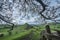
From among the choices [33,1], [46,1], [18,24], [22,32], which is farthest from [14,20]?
[46,1]

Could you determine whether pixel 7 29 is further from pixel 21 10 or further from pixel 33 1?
pixel 33 1

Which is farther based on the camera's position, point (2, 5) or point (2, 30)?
point (2, 5)

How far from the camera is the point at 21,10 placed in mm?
5566

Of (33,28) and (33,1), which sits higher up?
(33,1)

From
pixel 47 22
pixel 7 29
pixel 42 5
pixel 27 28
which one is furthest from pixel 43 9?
pixel 7 29

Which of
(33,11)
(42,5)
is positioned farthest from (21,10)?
(42,5)

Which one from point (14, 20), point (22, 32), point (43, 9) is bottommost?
point (22, 32)

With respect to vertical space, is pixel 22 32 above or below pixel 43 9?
below

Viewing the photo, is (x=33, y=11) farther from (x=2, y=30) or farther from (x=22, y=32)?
Result: (x=2, y=30)

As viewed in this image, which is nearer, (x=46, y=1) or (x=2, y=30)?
(x=2, y=30)

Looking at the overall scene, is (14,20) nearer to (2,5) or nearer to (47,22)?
(2,5)

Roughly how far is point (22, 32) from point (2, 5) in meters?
1.30

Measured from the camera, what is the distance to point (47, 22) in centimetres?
536

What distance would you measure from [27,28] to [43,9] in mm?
946
